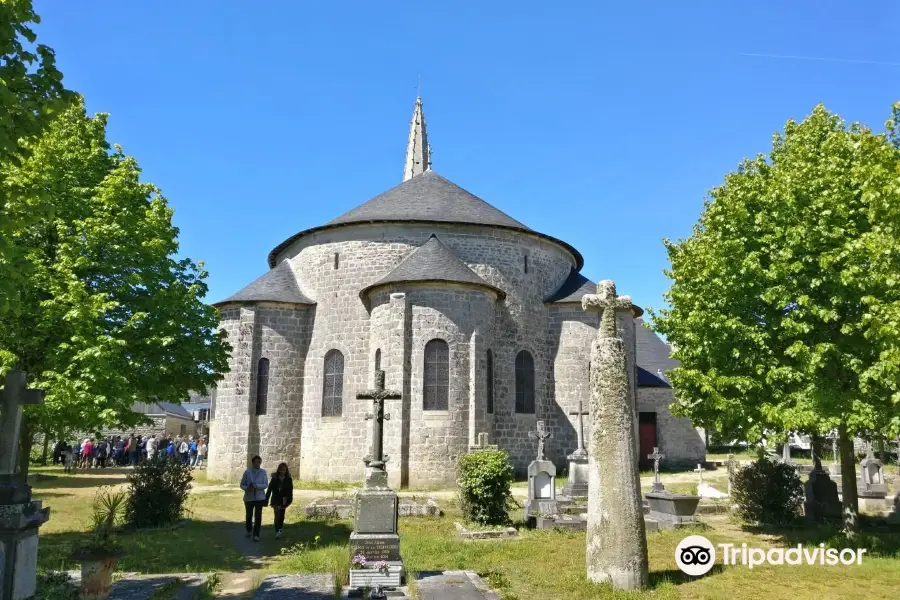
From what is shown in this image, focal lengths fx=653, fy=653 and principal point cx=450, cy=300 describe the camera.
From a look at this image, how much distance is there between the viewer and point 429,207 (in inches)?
946

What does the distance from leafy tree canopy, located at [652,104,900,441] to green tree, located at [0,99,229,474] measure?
8.56 metres

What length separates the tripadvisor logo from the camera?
27.6 ft

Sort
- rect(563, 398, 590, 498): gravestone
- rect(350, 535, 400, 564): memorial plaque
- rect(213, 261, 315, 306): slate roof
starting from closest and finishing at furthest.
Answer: rect(350, 535, 400, 564): memorial plaque → rect(563, 398, 590, 498): gravestone → rect(213, 261, 315, 306): slate roof

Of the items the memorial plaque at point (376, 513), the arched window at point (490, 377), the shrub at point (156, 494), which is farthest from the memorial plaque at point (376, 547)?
the arched window at point (490, 377)

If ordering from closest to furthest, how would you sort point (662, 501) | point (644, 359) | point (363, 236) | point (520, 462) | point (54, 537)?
point (54, 537) < point (662, 501) < point (520, 462) < point (363, 236) < point (644, 359)

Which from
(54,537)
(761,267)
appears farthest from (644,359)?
(54,537)

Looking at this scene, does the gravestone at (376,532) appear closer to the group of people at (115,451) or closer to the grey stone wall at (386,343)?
the grey stone wall at (386,343)

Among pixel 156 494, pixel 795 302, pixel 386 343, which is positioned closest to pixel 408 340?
pixel 386 343

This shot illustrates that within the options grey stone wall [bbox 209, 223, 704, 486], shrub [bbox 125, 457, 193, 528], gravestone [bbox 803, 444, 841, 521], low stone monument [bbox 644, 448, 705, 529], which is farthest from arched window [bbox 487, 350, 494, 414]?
shrub [bbox 125, 457, 193, 528]

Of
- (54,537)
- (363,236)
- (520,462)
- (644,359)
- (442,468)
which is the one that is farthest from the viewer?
(644,359)

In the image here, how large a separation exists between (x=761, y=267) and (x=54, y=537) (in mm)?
12670

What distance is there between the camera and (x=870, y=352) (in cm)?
940

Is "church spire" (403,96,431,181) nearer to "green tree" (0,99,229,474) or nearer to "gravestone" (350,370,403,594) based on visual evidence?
"green tree" (0,99,229,474)

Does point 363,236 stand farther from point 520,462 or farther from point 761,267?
point 761,267
